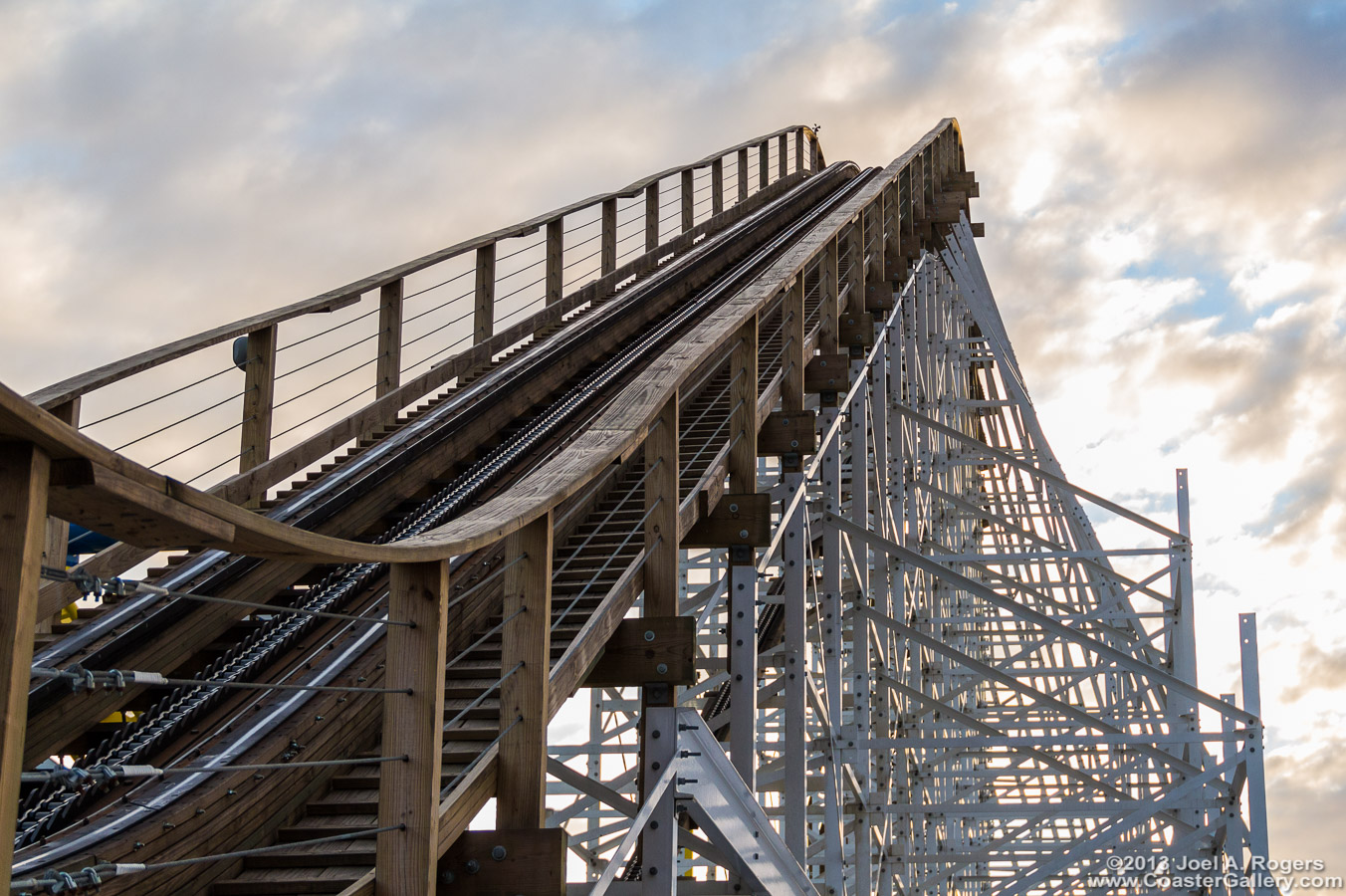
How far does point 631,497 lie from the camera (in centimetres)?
700

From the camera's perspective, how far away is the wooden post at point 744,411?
18.4ft

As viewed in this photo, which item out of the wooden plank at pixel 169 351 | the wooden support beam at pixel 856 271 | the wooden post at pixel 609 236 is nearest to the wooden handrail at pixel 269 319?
the wooden plank at pixel 169 351

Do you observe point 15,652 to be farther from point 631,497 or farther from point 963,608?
point 963,608

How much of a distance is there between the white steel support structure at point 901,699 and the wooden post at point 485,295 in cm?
233

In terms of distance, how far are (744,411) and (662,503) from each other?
134 centimetres

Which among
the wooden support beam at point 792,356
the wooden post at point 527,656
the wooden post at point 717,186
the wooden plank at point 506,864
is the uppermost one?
the wooden post at point 717,186

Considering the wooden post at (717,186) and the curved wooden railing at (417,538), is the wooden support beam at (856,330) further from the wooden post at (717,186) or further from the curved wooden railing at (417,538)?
the wooden post at (717,186)

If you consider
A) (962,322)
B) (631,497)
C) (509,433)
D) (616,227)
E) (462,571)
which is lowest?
(462,571)

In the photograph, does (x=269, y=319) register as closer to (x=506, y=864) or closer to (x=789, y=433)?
(x=789, y=433)

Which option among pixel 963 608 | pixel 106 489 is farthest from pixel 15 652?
pixel 963 608

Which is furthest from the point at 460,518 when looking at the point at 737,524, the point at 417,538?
the point at 737,524

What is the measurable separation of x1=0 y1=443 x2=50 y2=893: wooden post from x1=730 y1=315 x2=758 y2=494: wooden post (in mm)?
4114

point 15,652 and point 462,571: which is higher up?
point 462,571

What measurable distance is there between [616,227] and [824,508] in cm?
563
